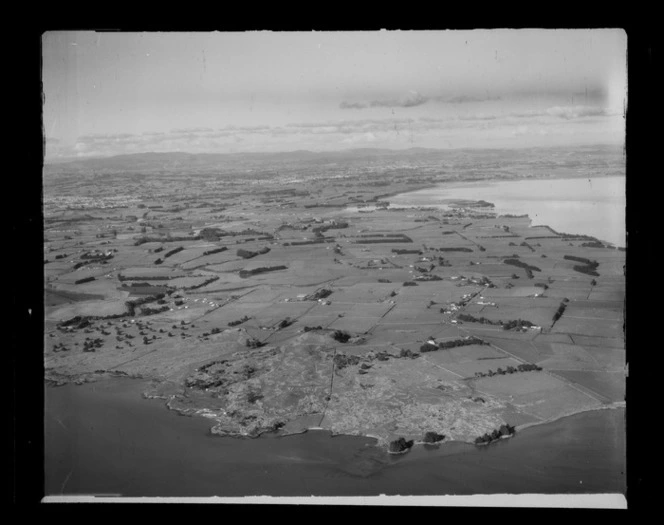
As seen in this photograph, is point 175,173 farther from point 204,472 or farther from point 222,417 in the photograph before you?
point 204,472

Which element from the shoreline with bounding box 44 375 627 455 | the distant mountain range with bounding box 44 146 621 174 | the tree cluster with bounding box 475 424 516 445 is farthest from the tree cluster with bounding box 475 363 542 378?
the distant mountain range with bounding box 44 146 621 174

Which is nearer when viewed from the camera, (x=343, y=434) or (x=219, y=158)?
(x=343, y=434)

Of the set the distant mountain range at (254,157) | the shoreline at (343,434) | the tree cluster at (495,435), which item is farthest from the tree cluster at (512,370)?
the distant mountain range at (254,157)

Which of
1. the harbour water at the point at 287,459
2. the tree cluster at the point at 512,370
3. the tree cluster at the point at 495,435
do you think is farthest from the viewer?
the tree cluster at the point at 512,370

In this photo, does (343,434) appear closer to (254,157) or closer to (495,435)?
(495,435)

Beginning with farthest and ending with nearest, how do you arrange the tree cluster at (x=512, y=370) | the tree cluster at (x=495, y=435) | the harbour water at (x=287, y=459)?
the tree cluster at (x=512, y=370) → the tree cluster at (x=495, y=435) → the harbour water at (x=287, y=459)

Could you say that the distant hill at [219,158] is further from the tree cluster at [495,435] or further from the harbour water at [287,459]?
the tree cluster at [495,435]

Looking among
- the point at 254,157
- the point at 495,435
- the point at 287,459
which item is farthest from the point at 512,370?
the point at 254,157
